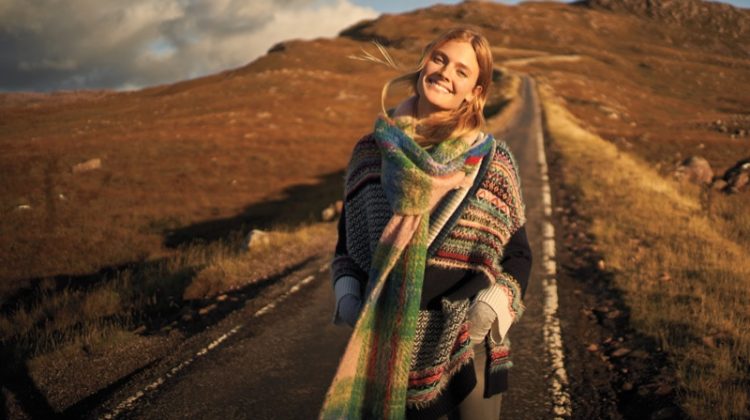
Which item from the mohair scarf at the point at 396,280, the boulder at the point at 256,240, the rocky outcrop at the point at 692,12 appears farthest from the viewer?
the rocky outcrop at the point at 692,12

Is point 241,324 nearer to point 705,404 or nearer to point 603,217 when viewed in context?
point 705,404

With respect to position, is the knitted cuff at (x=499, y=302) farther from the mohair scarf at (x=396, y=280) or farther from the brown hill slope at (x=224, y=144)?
the brown hill slope at (x=224, y=144)

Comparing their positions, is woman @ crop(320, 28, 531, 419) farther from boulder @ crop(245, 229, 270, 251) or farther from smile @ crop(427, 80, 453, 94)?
boulder @ crop(245, 229, 270, 251)

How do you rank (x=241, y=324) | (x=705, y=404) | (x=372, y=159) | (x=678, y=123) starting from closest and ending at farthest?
(x=372, y=159) → (x=705, y=404) → (x=241, y=324) → (x=678, y=123)

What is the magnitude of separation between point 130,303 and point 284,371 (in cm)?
336

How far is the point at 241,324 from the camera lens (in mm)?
5434

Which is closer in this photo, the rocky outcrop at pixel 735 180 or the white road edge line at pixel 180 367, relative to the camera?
the white road edge line at pixel 180 367

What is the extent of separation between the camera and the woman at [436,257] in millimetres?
1809

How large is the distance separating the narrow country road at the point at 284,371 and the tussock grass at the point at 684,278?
3.33 ft

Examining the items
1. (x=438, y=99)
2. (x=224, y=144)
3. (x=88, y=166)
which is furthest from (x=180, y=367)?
(x=224, y=144)

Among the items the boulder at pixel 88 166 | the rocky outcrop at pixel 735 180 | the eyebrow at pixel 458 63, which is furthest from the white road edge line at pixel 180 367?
the boulder at pixel 88 166

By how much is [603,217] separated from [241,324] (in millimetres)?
6648

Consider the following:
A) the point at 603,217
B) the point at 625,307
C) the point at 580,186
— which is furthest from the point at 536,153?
the point at 625,307

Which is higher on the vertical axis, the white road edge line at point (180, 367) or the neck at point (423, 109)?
the neck at point (423, 109)
